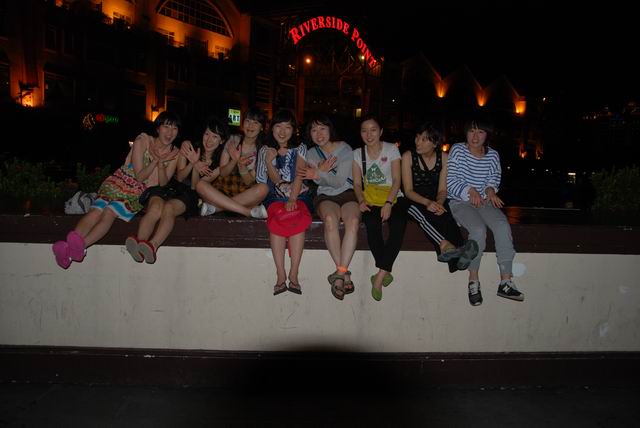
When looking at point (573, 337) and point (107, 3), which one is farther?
point (107, 3)

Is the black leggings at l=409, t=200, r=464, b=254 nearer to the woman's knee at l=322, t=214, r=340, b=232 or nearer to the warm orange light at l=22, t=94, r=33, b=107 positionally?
the woman's knee at l=322, t=214, r=340, b=232

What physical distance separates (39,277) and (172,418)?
164 cm

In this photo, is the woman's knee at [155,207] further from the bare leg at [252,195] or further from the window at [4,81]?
the window at [4,81]

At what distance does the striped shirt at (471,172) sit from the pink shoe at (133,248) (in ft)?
9.06

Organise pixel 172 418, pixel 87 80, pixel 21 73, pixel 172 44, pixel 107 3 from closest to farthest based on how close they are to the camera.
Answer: pixel 172 418
pixel 21 73
pixel 87 80
pixel 107 3
pixel 172 44

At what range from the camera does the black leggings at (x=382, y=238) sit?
3.95 m

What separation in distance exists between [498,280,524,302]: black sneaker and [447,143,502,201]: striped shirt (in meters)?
0.90

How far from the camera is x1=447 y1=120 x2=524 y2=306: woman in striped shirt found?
3.98m

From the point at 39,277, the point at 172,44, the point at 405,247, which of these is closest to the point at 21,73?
the point at 172,44

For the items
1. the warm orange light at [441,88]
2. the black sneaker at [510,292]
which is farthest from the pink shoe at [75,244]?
the warm orange light at [441,88]

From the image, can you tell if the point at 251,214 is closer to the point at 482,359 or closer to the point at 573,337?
the point at 482,359

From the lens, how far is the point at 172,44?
32188mm

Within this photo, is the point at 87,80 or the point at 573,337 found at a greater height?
the point at 87,80

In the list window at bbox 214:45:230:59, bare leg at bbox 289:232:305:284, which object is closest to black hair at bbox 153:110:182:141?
bare leg at bbox 289:232:305:284
